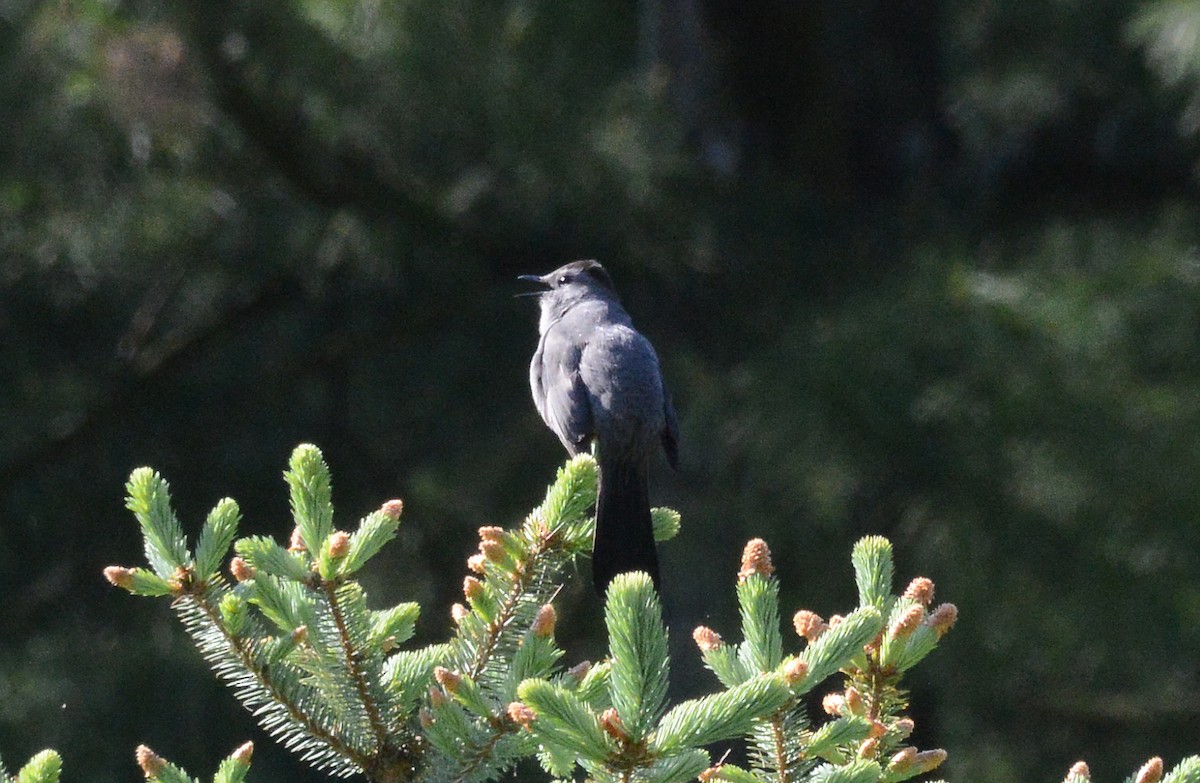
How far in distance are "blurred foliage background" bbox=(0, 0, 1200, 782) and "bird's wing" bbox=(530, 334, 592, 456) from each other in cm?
191

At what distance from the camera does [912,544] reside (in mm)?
6430

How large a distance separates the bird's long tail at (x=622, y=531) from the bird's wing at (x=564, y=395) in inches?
14.3

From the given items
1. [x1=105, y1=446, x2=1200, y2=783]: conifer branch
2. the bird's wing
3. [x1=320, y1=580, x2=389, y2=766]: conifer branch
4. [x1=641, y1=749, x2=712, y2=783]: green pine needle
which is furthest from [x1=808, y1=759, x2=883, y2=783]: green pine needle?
the bird's wing

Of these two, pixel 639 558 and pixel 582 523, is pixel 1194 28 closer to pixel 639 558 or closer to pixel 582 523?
pixel 639 558

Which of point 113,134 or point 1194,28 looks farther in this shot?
point 113,134

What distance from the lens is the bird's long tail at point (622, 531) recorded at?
9.41 ft

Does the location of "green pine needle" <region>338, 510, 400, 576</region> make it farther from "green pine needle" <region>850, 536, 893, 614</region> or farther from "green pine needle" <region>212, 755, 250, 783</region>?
"green pine needle" <region>850, 536, 893, 614</region>

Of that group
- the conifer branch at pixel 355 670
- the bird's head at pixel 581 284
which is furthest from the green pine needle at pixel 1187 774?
the bird's head at pixel 581 284

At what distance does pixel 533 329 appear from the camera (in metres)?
6.60

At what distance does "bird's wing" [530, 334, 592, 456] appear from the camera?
3814 mm

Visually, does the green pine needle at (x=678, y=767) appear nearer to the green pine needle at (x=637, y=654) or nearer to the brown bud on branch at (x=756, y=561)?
the green pine needle at (x=637, y=654)

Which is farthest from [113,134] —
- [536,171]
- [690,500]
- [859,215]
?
[859,215]

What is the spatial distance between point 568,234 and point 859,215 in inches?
54.3

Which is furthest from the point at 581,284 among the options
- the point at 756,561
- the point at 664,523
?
the point at 756,561
